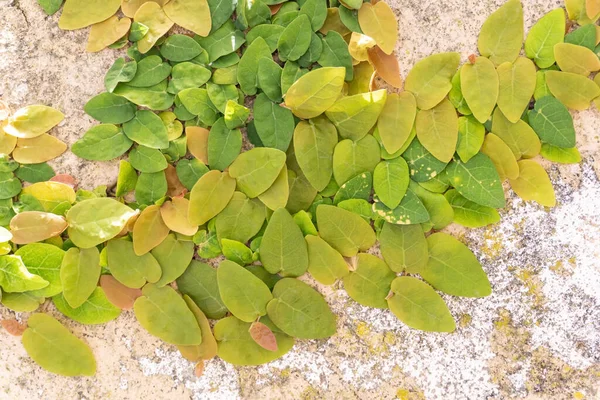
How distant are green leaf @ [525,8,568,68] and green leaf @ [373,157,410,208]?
0.24 metres

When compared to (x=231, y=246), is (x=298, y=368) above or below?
below

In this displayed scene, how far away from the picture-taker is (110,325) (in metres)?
0.80

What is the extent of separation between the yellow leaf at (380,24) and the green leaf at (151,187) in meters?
0.35

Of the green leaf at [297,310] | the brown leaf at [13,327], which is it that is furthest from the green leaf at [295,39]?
the brown leaf at [13,327]

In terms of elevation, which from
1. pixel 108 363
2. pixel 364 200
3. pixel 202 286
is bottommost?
pixel 108 363

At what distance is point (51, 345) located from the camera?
0.77m

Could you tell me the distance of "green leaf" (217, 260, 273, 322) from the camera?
759 millimetres

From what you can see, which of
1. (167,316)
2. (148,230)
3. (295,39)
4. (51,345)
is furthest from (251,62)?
(51,345)

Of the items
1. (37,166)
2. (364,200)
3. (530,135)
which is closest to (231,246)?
(364,200)

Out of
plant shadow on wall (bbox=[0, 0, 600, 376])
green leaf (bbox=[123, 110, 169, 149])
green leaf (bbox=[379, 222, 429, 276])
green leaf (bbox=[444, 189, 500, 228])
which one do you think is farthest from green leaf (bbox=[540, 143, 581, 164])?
green leaf (bbox=[123, 110, 169, 149])

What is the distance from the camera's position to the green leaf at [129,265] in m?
0.77

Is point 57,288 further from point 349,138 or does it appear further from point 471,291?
point 471,291

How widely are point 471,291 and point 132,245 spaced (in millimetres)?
483

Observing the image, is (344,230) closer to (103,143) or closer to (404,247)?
(404,247)
